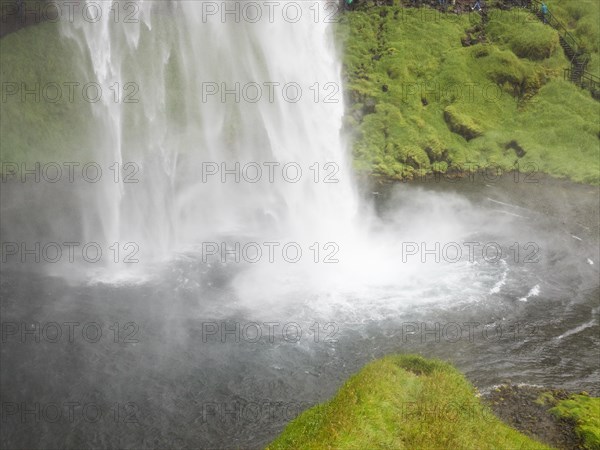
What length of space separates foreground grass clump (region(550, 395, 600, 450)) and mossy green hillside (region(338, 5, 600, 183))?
32972 millimetres

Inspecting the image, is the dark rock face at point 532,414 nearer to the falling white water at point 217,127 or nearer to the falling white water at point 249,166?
the falling white water at point 249,166

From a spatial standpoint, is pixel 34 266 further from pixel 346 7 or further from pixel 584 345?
pixel 346 7

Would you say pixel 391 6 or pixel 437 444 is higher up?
pixel 391 6

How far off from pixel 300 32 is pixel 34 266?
2866 centimetres

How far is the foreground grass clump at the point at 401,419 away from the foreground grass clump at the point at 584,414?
6.88 feet

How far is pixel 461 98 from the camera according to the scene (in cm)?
5669

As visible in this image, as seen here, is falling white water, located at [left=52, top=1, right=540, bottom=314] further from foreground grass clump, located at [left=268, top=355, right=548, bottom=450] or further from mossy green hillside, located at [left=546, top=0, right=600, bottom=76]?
mossy green hillside, located at [left=546, top=0, right=600, bottom=76]

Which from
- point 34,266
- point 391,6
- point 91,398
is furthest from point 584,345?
point 391,6

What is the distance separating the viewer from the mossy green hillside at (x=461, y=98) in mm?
50719

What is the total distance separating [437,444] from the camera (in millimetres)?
12492

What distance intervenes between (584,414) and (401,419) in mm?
7442

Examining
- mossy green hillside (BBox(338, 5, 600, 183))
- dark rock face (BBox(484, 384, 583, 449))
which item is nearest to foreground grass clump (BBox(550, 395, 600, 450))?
dark rock face (BBox(484, 384, 583, 449))

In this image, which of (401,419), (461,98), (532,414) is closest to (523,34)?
(461,98)

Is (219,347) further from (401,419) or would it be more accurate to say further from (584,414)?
(584,414)
